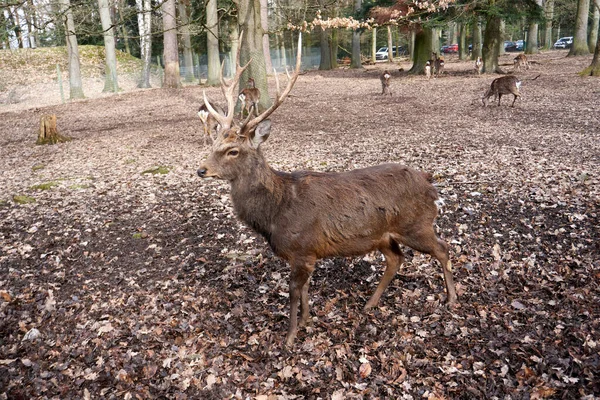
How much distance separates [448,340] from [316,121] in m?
10.1

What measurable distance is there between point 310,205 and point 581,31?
31.5m

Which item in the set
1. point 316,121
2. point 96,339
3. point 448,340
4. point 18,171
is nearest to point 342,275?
point 448,340

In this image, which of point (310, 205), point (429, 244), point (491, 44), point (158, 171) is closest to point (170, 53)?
point (491, 44)

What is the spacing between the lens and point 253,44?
1271 cm

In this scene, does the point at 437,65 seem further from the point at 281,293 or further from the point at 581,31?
the point at 281,293

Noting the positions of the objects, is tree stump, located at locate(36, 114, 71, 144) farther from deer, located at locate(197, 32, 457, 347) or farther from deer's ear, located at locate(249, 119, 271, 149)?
deer's ear, located at locate(249, 119, 271, 149)

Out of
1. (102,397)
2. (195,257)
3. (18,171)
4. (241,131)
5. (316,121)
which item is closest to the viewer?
(102,397)

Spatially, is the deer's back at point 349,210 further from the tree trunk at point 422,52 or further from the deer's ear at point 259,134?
the tree trunk at point 422,52

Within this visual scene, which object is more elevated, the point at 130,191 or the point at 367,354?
the point at 130,191

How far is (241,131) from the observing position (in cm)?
391

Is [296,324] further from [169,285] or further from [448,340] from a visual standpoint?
[169,285]

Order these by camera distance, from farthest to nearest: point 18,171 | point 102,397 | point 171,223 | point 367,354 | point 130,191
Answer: point 18,171
point 130,191
point 171,223
point 367,354
point 102,397

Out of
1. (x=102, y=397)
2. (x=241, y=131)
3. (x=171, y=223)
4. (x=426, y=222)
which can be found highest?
(x=241, y=131)

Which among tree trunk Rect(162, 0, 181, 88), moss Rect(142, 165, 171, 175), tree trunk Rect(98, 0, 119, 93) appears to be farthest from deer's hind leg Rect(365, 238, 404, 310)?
tree trunk Rect(162, 0, 181, 88)
